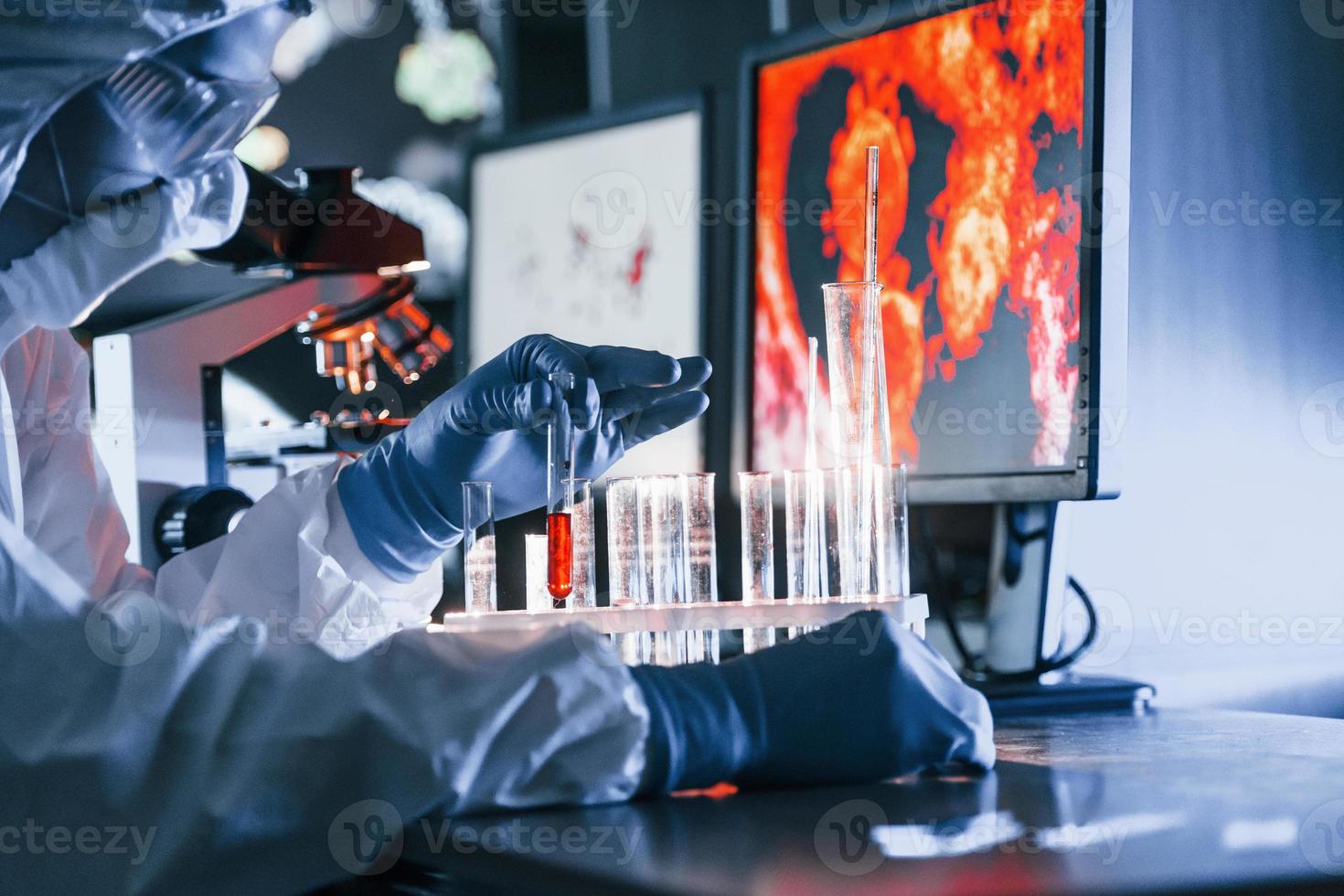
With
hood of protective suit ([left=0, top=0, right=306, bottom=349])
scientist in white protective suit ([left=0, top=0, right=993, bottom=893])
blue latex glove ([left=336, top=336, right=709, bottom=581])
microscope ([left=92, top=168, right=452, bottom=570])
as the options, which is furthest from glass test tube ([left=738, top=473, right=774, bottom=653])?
microscope ([left=92, top=168, right=452, bottom=570])

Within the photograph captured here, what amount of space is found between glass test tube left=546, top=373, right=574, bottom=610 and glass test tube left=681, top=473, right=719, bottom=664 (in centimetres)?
10

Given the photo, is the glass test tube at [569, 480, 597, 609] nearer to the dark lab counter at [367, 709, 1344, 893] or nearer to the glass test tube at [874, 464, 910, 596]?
the glass test tube at [874, 464, 910, 596]

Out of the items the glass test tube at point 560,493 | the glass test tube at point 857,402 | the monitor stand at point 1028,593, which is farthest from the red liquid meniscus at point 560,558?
the monitor stand at point 1028,593

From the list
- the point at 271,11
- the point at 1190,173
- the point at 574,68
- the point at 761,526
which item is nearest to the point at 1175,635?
the point at 1190,173

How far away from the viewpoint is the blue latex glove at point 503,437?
1210 millimetres

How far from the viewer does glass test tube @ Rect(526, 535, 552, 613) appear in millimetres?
1154

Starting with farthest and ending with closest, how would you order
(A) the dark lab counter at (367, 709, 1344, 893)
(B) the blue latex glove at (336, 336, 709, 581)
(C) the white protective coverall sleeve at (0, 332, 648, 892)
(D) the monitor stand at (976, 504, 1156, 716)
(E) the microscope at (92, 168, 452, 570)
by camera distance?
(E) the microscope at (92, 168, 452, 570)
(D) the monitor stand at (976, 504, 1156, 716)
(B) the blue latex glove at (336, 336, 709, 581)
(C) the white protective coverall sleeve at (0, 332, 648, 892)
(A) the dark lab counter at (367, 709, 1344, 893)

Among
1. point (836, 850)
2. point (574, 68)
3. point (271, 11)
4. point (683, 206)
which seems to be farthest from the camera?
point (574, 68)

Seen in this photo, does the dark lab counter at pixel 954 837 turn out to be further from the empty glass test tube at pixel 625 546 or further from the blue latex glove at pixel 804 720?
the empty glass test tube at pixel 625 546

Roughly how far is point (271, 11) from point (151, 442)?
86 cm

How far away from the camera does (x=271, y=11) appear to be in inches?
44.4

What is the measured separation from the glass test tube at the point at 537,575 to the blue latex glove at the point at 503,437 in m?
0.11

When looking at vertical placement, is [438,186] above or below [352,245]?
above

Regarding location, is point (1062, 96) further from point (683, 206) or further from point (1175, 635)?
point (683, 206)
